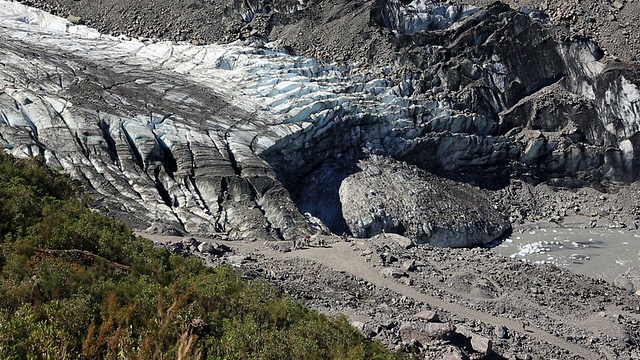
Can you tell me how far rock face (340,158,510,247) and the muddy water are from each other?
1365mm

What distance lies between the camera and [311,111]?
89.8ft

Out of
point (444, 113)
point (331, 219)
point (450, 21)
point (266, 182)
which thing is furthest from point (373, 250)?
point (450, 21)

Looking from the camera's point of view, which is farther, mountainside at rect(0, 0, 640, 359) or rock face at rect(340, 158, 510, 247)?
rock face at rect(340, 158, 510, 247)

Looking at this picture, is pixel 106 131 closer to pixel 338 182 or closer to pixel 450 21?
pixel 338 182

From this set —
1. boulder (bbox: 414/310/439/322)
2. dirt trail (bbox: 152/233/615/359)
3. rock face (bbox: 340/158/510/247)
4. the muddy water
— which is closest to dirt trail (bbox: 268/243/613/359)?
dirt trail (bbox: 152/233/615/359)

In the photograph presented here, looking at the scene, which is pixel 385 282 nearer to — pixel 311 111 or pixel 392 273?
pixel 392 273

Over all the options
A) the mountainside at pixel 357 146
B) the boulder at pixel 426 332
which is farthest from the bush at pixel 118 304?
the boulder at pixel 426 332

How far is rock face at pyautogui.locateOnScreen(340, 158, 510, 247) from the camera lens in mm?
25594

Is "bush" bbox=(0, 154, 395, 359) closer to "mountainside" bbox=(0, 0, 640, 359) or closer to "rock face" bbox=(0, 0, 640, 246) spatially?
"mountainside" bbox=(0, 0, 640, 359)

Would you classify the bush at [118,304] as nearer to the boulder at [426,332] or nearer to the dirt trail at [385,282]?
the boulder at [426,332]

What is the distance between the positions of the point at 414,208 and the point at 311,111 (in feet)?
24.5

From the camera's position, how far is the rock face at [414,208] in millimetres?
25594

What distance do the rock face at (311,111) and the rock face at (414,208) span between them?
112mm

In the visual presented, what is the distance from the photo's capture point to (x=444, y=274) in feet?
58.2
